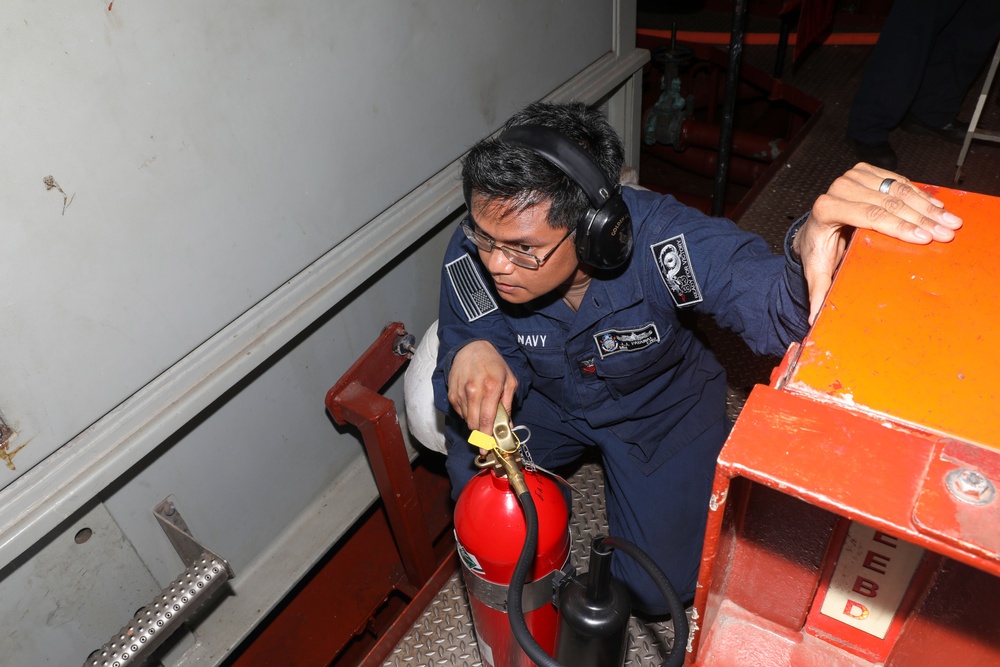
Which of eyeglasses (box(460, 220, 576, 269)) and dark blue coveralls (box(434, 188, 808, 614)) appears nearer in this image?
eyeglasses (box(460, 220, 576, 269))

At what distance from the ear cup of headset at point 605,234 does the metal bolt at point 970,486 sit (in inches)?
37.9

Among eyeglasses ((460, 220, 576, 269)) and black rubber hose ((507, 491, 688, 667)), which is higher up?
eyeglasses ((460, 220, 576, 269))

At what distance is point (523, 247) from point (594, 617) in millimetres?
831

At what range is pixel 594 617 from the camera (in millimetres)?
1363

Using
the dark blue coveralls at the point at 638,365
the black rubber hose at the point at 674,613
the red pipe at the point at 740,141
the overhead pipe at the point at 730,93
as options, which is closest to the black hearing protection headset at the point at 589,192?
the dark blue coveralls at the point at 638,365

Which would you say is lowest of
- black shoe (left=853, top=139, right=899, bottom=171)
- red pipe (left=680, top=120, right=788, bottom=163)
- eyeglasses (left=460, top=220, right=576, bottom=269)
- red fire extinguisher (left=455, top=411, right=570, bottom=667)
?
red pipe (left=680, top=120, right=788, bottom=163)

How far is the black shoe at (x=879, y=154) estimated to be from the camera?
11.4 feet

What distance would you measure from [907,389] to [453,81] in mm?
1804

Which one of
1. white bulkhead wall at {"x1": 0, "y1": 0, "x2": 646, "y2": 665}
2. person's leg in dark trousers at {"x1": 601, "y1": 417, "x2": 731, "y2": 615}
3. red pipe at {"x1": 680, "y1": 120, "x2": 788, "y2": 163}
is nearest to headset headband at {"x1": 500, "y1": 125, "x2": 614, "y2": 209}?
white bulkhead wall at {"x1": 0, "y1": 0, "x2": 646, "y2": 665}

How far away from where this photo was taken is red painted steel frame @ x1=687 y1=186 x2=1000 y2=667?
73 centimetres

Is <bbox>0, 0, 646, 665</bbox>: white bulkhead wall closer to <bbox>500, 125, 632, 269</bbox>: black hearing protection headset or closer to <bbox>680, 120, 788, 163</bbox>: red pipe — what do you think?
<bbox>500, 125, 632, 269</bbox>: black hearing protection headset

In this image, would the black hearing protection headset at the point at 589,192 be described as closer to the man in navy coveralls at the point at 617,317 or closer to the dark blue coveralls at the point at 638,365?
the man in navy coveralls at the point at 617,317

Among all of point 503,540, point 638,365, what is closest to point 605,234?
point 638,365

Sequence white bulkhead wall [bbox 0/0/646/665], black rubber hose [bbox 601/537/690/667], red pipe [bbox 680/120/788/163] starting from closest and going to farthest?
black rubber hose [bbox 601/537/690/667] → white bulkhead wall [bbox 0/0/646/665] → red pipe [bbox 680/120/788/163]
